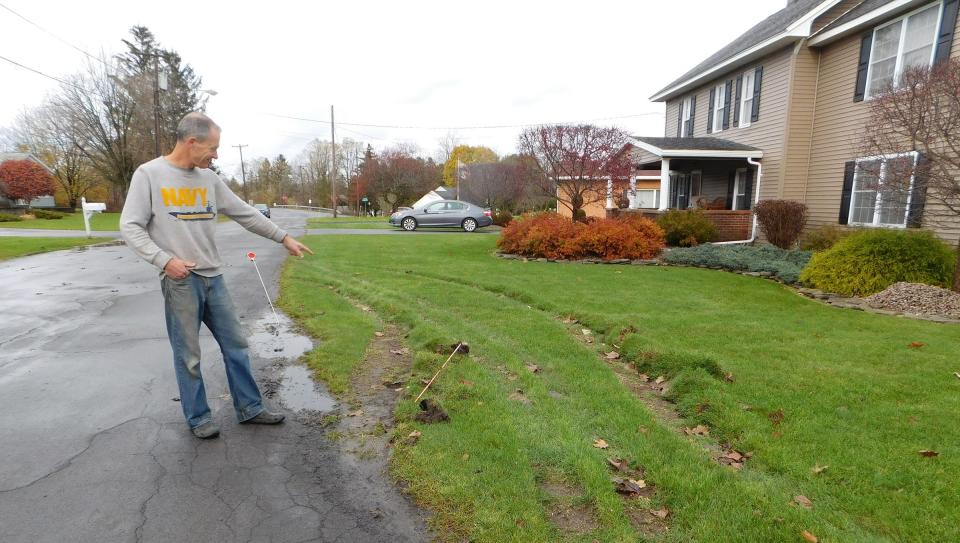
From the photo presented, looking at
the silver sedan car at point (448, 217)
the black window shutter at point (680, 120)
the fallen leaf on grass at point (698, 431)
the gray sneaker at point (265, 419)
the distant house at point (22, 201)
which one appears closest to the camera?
the fallen leaf on grass at point (698, 431)

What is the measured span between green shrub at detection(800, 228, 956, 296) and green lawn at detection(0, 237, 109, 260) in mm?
18168

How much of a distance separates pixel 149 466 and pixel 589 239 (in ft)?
33.3

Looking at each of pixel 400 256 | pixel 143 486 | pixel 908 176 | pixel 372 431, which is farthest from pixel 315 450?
pixel 400 256

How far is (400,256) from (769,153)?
10976mm

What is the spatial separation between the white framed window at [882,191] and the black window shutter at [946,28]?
7.60 ft

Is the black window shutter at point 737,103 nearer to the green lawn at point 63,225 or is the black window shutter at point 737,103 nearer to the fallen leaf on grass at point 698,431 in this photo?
the fallen leaf on grass at point 698,431

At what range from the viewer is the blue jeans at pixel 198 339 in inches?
124

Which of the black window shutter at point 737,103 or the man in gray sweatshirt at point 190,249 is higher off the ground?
the black window shutter at point 737,103

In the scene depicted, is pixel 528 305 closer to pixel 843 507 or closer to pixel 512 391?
pixel 512 391

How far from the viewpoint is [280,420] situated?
354 cm

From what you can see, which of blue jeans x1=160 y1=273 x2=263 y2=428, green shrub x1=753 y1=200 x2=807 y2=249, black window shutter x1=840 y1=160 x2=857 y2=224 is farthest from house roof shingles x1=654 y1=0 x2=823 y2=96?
blue jeans x1=160 y1=273 x2=263 y2=428

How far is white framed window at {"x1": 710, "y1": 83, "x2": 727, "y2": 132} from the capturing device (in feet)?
56.0

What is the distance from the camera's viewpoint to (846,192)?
12250 millimetres

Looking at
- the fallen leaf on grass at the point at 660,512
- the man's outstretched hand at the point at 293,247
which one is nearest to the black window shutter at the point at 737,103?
the man's outstretched hand at the point at 293,247
